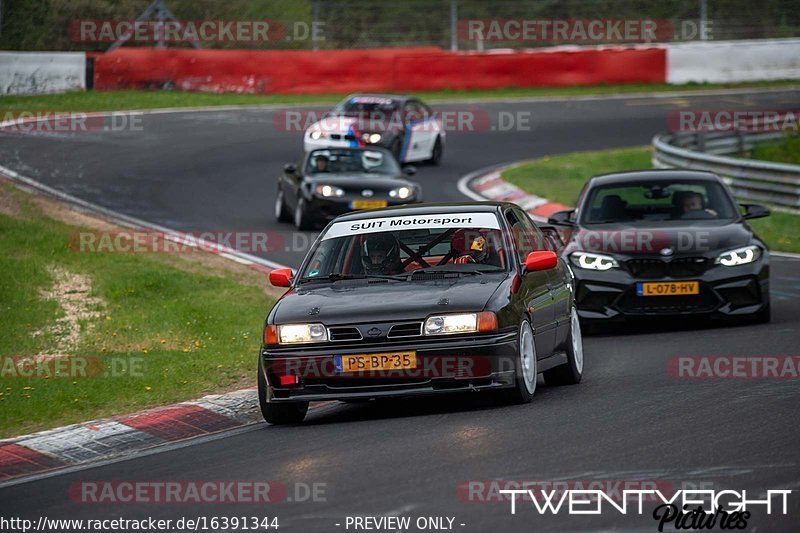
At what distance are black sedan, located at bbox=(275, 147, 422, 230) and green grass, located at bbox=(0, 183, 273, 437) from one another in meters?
4.45

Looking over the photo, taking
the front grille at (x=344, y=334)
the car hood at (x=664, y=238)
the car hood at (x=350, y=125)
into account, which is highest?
the front grille at (x=344, y=334)

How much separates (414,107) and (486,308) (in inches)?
811

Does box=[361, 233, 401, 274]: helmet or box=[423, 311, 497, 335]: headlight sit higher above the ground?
box=[361, 233, 401, 274]: helmet

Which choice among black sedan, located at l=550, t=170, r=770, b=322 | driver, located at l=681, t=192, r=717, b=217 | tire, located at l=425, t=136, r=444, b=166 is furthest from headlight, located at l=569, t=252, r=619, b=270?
tire, located at l=425, t=136, r=444, b=166

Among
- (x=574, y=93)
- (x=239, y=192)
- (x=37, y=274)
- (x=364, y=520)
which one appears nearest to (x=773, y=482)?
(x=364, y=520)

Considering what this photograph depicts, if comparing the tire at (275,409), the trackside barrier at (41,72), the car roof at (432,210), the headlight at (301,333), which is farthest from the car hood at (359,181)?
the headlight at (301,333)

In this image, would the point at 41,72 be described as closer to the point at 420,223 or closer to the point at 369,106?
the point at 369,106

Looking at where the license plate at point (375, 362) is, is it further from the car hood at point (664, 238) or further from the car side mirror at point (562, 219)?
the car side mirror at point (562, 219)

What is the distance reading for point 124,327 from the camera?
42.4 feet

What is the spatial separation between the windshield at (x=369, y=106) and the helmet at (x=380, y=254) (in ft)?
61.3

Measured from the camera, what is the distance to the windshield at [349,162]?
22.4 m

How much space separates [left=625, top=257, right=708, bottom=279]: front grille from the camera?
12977mm

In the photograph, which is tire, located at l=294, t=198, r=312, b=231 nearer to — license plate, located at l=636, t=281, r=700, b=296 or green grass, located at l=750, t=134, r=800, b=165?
license plate, located at l=636, t=281, r=700, b=296

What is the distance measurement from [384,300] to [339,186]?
12.3 meters
